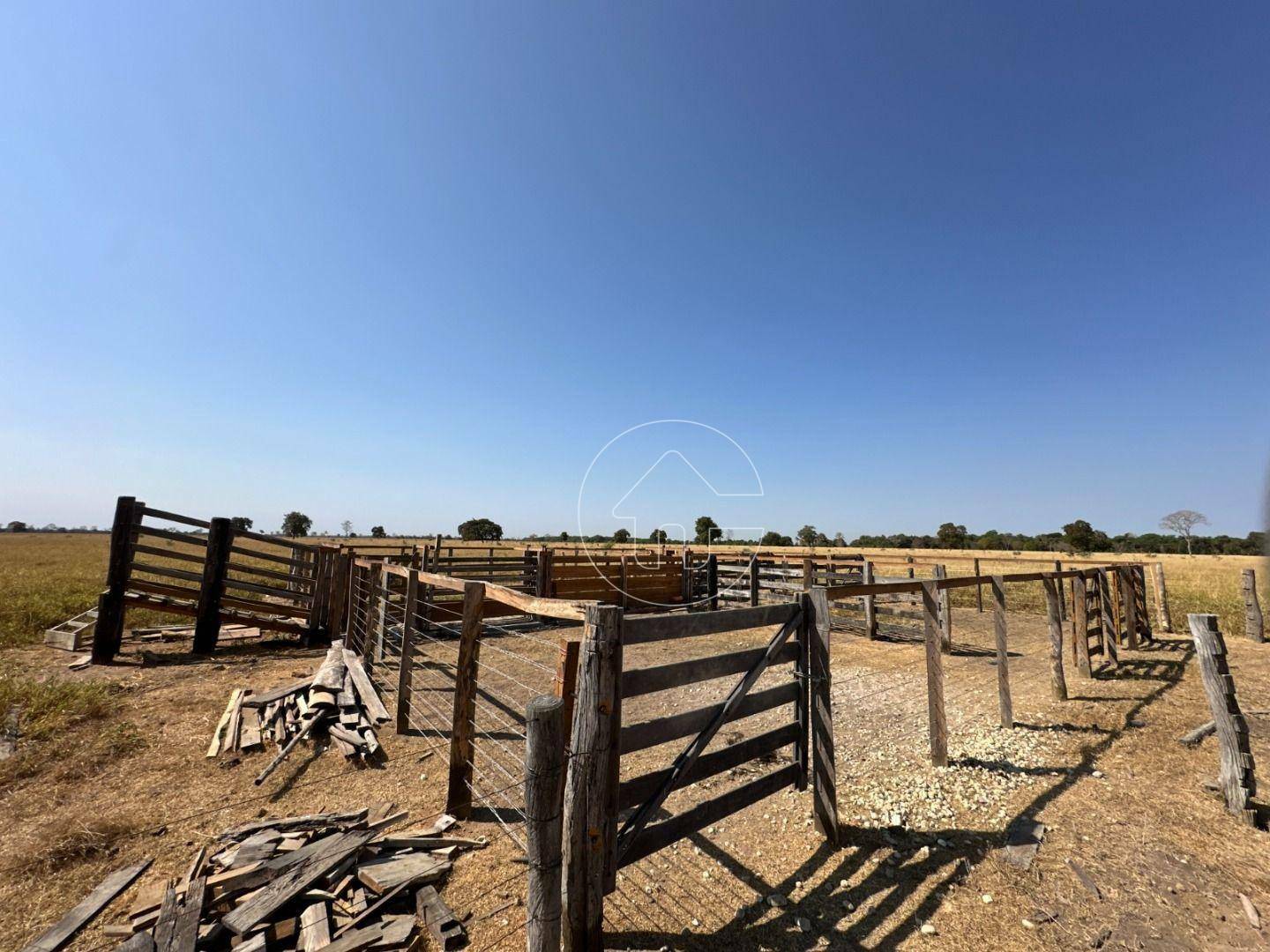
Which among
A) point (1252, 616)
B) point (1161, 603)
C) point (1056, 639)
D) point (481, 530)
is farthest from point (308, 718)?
point (481, 530)

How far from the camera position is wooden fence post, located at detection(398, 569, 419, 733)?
19.1 ft

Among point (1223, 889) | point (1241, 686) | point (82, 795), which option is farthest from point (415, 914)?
point (1241, 686)

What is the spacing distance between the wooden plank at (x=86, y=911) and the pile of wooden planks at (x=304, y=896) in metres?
0.24

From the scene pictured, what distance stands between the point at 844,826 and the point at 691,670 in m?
→ 2.32

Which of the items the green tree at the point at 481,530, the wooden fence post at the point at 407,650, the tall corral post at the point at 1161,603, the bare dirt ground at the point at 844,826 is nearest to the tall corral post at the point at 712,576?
the bare dirt ground at the point at 844,826

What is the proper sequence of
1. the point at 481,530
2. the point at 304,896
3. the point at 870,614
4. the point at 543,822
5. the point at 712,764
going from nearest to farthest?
the point at 543,822 < the point at 304,896 < the point at 712,764 < the point at 870,614 < the point at 481,530

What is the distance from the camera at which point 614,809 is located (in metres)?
3.07

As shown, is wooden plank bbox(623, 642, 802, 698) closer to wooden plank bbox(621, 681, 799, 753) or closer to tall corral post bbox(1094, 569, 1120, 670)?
wooden plank bbox(621, 681, 799, 753)

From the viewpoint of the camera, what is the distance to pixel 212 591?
992 centimetres

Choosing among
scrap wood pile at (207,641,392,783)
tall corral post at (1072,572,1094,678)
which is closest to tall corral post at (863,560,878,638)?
tall corral post at (1072,572,1094,678)

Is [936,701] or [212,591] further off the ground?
[212,591]

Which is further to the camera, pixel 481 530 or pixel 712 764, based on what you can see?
pixel 481 530

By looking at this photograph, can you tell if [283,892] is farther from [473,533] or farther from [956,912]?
[473,533]

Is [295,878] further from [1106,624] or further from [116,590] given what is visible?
[1106,624]
